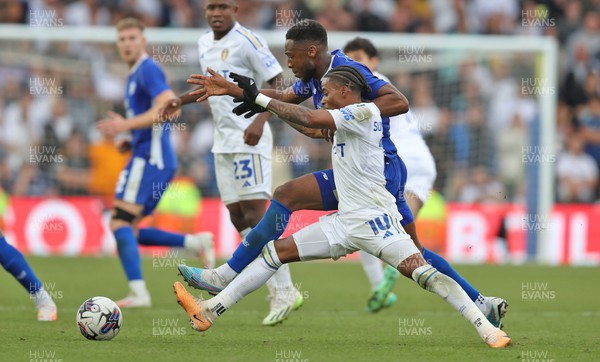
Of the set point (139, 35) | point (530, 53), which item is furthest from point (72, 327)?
point (530, 53)

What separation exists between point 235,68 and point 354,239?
9.35 ft

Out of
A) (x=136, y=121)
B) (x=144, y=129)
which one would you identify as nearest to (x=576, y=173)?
(x=144, y=129)

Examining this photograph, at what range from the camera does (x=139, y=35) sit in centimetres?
1065

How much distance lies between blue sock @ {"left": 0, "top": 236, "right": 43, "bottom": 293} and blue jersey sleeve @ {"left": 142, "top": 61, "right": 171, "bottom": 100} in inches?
93.1

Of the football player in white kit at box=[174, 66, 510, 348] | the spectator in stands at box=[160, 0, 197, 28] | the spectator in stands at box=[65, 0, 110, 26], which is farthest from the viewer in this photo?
the spectator in stands at box=[160, 0, 197, 28]

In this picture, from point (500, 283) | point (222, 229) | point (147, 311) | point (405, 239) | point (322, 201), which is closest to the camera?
point (405, 239)

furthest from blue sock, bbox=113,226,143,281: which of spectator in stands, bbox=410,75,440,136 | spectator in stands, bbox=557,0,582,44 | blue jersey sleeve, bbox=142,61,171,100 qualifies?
spectator in stands, bbox=557,0,582,44

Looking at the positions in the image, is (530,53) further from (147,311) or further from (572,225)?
(147,311)

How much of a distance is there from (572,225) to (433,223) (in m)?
2.43

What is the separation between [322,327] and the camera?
28.7ft

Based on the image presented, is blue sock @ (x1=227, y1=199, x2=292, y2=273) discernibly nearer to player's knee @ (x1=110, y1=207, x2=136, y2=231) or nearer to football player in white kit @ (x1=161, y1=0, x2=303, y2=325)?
football player in white kit @ (x1=161, y1=0, x2=303, y2=325)

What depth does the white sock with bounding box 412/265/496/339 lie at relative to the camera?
7051 millimetres

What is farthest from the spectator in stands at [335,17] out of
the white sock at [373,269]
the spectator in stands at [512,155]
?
the white sock at [373,269]

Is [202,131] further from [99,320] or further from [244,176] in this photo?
[99,320]
